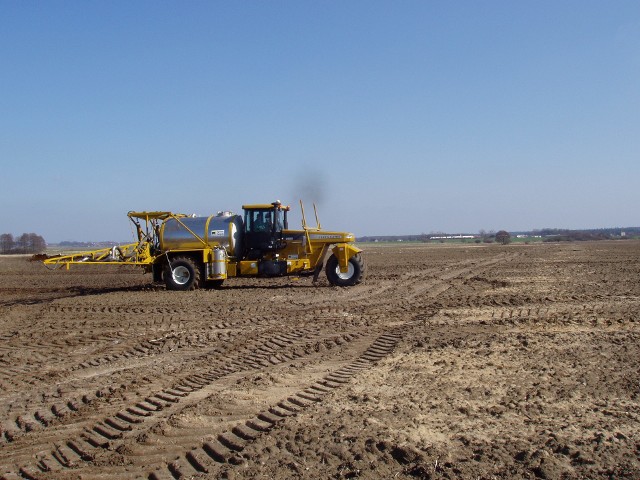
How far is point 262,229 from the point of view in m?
Result: 18.3

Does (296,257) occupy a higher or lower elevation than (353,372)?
higher

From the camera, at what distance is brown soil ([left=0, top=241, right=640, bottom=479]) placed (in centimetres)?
476

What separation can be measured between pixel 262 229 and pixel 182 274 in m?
2.55

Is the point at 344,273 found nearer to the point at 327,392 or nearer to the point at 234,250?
the point at 234,250

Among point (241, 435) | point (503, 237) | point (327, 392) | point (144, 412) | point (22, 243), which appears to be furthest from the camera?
point (503, 237)

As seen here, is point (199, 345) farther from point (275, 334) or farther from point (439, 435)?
point (439, 435)

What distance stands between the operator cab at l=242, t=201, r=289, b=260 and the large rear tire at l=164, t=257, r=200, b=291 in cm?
156

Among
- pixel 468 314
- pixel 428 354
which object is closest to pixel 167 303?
pixel 468 314

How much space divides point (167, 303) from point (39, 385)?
25.2 ft

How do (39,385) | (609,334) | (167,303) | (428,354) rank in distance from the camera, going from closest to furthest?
(39,385)
(428,354)
(609,334)
(167,303)

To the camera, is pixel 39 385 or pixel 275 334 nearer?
pixel 39 385

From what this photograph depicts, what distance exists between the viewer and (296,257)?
1816cm

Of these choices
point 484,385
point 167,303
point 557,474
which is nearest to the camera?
point 557,474

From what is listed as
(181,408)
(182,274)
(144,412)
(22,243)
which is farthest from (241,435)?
(22,243)
